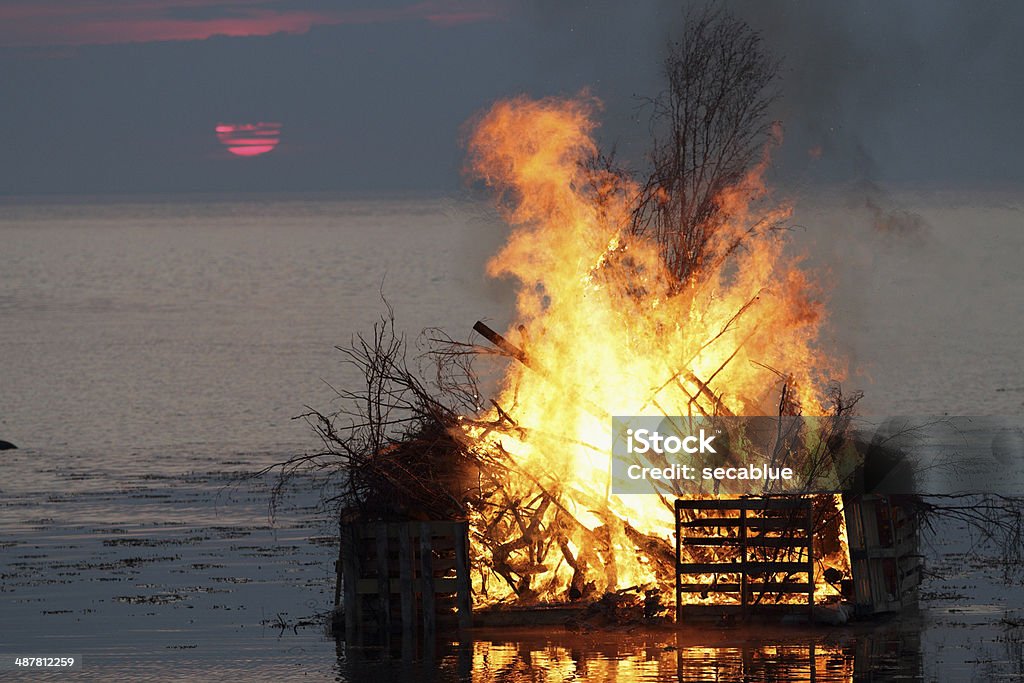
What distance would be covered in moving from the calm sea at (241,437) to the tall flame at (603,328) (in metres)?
1.92

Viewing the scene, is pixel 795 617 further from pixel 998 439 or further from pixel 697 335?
pixel 998 439

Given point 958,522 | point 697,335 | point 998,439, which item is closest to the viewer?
point 697,335

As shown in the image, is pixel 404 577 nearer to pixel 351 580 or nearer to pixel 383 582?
pixel 383 582

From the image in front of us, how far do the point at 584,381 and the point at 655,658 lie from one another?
5.42 meters

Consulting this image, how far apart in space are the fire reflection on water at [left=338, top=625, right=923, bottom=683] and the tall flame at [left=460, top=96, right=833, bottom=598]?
217 centimetres

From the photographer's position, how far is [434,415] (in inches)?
1087

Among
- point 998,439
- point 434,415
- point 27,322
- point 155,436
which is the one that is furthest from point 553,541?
point 27,322

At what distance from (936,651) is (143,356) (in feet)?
251

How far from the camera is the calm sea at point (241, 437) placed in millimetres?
25281

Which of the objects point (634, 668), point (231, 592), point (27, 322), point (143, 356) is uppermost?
point (27, 322)

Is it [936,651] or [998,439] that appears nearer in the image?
[936,651]

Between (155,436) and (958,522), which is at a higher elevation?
(155,436)

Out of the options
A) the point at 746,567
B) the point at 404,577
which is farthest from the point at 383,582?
the point at 746,567

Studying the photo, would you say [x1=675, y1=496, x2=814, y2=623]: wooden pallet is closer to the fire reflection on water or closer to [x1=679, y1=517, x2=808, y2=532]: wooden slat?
[x1=679, y1=517, x2=808, y2=532]: wooden slat
